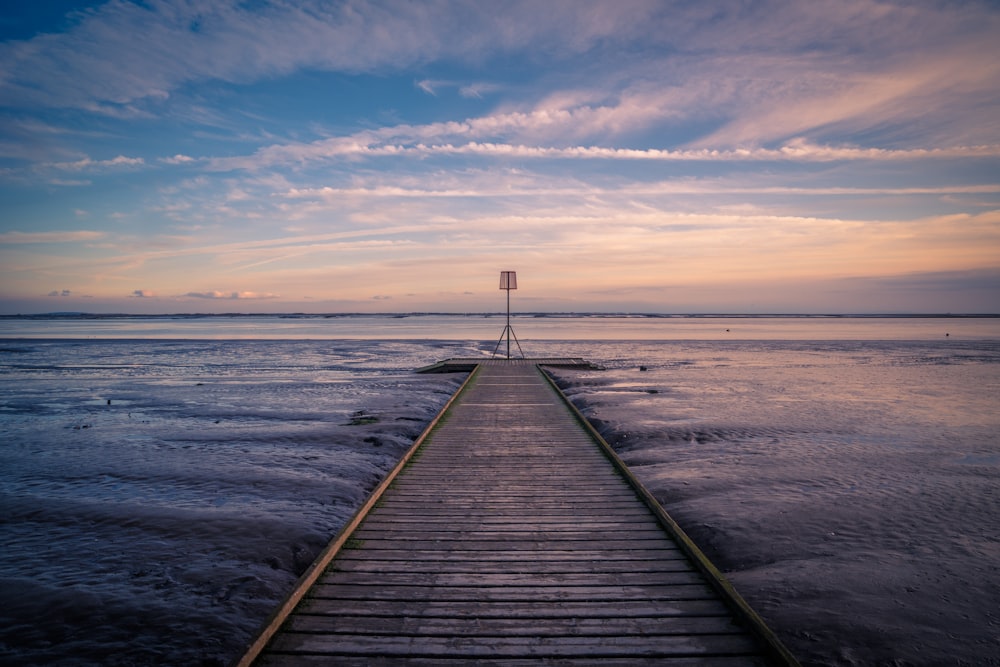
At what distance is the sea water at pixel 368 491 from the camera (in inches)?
213

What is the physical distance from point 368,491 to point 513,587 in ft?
18.4

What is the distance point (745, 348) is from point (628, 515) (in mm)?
39517

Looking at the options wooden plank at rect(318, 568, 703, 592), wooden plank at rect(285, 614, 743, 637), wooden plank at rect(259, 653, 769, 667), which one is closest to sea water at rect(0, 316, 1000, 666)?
wooden plank at rect(318, 568, 703, 592)

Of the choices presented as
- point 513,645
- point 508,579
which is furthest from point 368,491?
point 513,645

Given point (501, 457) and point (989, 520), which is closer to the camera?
point (989, 520)

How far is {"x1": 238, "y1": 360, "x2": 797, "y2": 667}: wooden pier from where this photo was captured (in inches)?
147

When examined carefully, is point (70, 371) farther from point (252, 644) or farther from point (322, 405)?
point (252, 644)

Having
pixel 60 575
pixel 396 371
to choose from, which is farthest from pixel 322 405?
pixel 60 575

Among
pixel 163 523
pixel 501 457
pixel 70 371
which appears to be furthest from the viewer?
pixel 70 371

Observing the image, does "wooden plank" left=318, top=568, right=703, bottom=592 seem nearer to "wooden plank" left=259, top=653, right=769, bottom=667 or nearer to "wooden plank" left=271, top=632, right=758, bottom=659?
"wooden plank" left=271, top=632, right=758, bottom=659

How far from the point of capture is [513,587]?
4566 mm

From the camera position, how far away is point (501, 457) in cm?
894

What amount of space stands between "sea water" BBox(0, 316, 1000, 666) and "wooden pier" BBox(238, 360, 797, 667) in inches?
48.6

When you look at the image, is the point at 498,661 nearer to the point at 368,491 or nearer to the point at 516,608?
the point at 516,608
